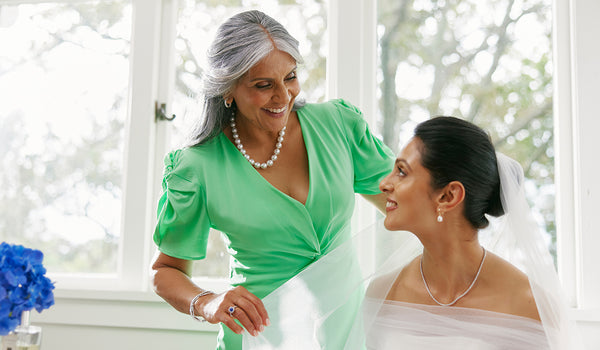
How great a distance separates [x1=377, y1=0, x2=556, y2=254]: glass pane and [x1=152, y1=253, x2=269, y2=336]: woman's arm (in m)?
1.11

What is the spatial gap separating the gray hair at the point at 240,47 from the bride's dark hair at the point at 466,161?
0.43 metres

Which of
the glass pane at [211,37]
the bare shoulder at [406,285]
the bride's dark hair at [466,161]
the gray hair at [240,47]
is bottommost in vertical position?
the bare shoulder at [406,285]

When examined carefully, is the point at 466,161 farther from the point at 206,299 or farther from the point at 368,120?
the point at 368,120

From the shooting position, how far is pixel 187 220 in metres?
1.54

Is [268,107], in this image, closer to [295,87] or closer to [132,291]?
[295,87]

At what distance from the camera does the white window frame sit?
2.08 metres

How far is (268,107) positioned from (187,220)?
1.22 feet

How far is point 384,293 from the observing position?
1509mm

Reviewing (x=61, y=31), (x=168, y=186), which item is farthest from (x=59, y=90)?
(x=168, y=186)

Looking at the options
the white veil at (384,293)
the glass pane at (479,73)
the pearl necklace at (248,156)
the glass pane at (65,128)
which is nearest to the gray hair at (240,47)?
the pearl necklace at (248,156)

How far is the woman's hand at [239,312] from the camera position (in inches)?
51.4

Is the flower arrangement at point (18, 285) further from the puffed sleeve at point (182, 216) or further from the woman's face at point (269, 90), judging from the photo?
the woman's face at point (269, 90)

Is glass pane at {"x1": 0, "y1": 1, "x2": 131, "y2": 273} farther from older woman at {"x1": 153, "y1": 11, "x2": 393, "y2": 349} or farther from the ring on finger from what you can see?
the ring on finger

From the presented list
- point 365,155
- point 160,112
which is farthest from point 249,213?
point 160,112
